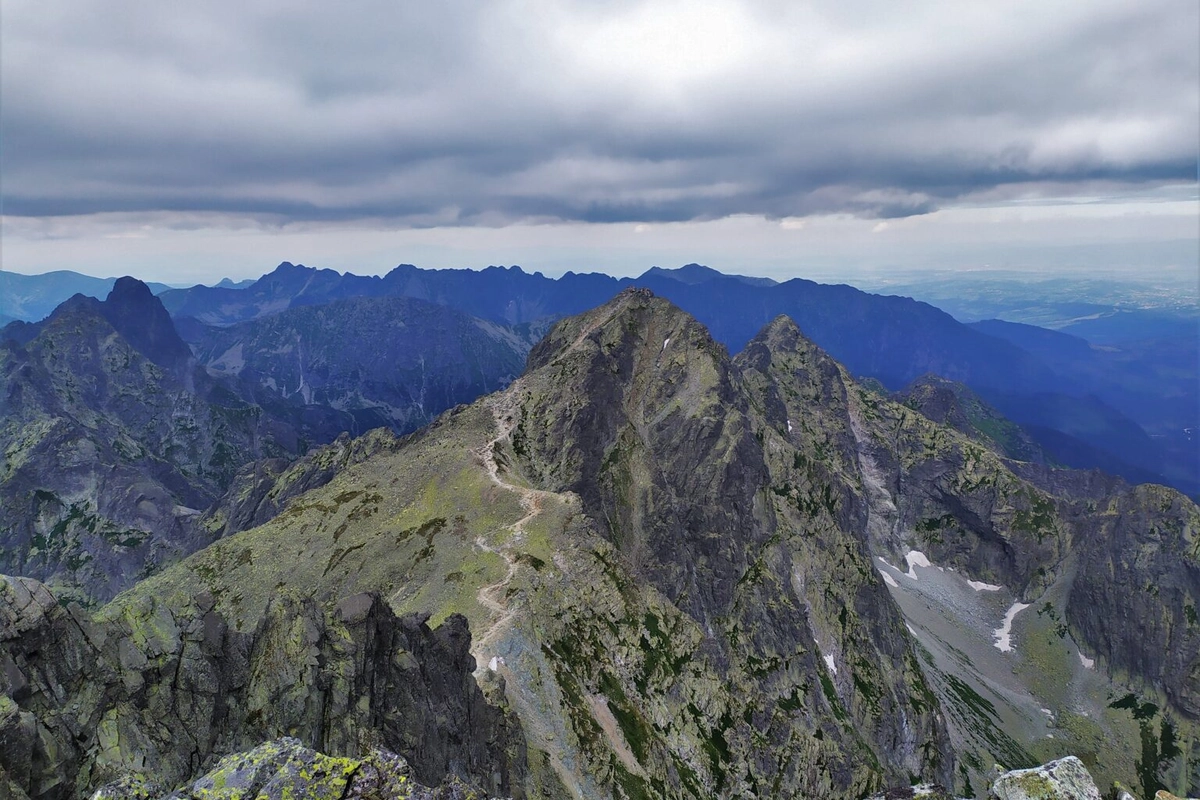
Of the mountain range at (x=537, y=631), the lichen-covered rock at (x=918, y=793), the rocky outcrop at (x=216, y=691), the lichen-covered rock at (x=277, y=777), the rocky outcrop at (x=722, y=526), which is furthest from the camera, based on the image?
the rocky outcrop at (x=722, y=526)

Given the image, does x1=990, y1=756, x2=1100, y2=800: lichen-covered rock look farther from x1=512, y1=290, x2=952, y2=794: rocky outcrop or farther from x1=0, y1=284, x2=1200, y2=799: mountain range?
x1=512, y1=290, x2=952, y2=794: rocky outcrop

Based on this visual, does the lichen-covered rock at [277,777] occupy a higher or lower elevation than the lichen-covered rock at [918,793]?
higher

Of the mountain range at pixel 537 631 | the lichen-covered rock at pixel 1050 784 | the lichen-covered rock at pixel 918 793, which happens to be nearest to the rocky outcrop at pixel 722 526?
the mountain range at pixel 537 631

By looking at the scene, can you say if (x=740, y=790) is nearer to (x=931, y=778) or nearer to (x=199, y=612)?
(x=199, y=612)

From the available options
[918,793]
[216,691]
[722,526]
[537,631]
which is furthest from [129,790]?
[722,526]

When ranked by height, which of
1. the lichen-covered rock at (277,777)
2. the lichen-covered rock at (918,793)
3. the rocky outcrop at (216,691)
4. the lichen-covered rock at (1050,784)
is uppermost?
the lichen-covered rock at (277,777)

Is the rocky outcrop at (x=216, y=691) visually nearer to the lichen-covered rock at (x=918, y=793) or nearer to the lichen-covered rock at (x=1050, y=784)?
the lichen-covered rock at (x=918, y=793)
